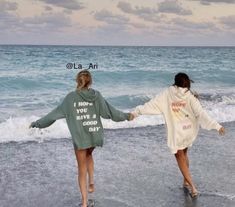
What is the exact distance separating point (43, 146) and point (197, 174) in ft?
10.7

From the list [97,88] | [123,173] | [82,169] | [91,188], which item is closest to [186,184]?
[123,173]

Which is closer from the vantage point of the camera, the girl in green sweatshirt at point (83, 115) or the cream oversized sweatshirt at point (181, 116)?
the girl in green sweatshirt at point (83, 115)

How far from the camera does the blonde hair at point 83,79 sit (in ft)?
18.7

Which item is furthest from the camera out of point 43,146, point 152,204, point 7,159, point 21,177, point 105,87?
point 105,87

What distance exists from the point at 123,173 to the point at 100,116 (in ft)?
5.73

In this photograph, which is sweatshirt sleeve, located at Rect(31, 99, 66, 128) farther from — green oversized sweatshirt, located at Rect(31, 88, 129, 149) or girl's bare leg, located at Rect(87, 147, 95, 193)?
girl's bare leg, located at Rect(87, 147, 95, 193)

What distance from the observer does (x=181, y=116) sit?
631 cm

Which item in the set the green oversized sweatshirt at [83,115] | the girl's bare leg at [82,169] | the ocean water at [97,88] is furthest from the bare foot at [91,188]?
the ocean water at [97,88]

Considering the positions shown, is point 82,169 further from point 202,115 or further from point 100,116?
point 202,115

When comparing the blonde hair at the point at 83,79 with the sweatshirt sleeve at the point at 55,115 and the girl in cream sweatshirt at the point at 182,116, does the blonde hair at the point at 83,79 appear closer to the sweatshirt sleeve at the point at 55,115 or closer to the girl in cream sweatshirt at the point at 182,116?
the sweatshirt sleeve at the point at 55,115

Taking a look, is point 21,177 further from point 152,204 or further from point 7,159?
point 152,204

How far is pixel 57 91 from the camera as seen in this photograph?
25859 millimetres

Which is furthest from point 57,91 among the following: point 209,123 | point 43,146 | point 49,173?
point 209,123

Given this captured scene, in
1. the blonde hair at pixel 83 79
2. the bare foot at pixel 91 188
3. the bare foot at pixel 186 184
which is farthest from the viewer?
the bare foot at pixel 186 184
